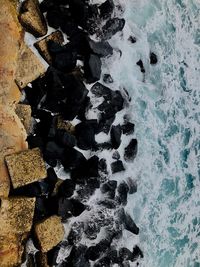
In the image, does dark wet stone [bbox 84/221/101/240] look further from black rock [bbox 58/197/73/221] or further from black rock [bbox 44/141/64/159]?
black rock [bbox 44/141/64/159]

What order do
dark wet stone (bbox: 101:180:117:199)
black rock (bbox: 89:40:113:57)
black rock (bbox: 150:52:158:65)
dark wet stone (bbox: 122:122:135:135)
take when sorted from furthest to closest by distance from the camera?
→ black rock (bbox: 150:52:158:65), dark wet stone (bbox: 122:122:135:135), dark wet stone (bbox: 101:180:117:199), black rock (bbox: 89:40:113:57)

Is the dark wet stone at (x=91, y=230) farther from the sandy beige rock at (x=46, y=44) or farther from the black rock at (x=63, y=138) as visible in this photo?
the sandy beige rock at (x=46, y=44)

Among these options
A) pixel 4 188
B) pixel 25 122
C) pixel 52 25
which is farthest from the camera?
pixel 52 25

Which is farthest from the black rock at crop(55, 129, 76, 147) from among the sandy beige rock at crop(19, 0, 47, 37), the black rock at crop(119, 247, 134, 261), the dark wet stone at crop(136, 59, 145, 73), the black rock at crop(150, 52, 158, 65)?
the black rock at crop(150, 52, 158, 65)

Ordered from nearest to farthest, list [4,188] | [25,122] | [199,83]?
[4,188], [25,122], [199,83]

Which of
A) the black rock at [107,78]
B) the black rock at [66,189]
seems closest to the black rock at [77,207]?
the black rock at [66,189]

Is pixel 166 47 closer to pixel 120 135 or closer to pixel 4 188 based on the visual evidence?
pixel 120 135

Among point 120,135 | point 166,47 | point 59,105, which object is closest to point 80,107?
point 59,105
